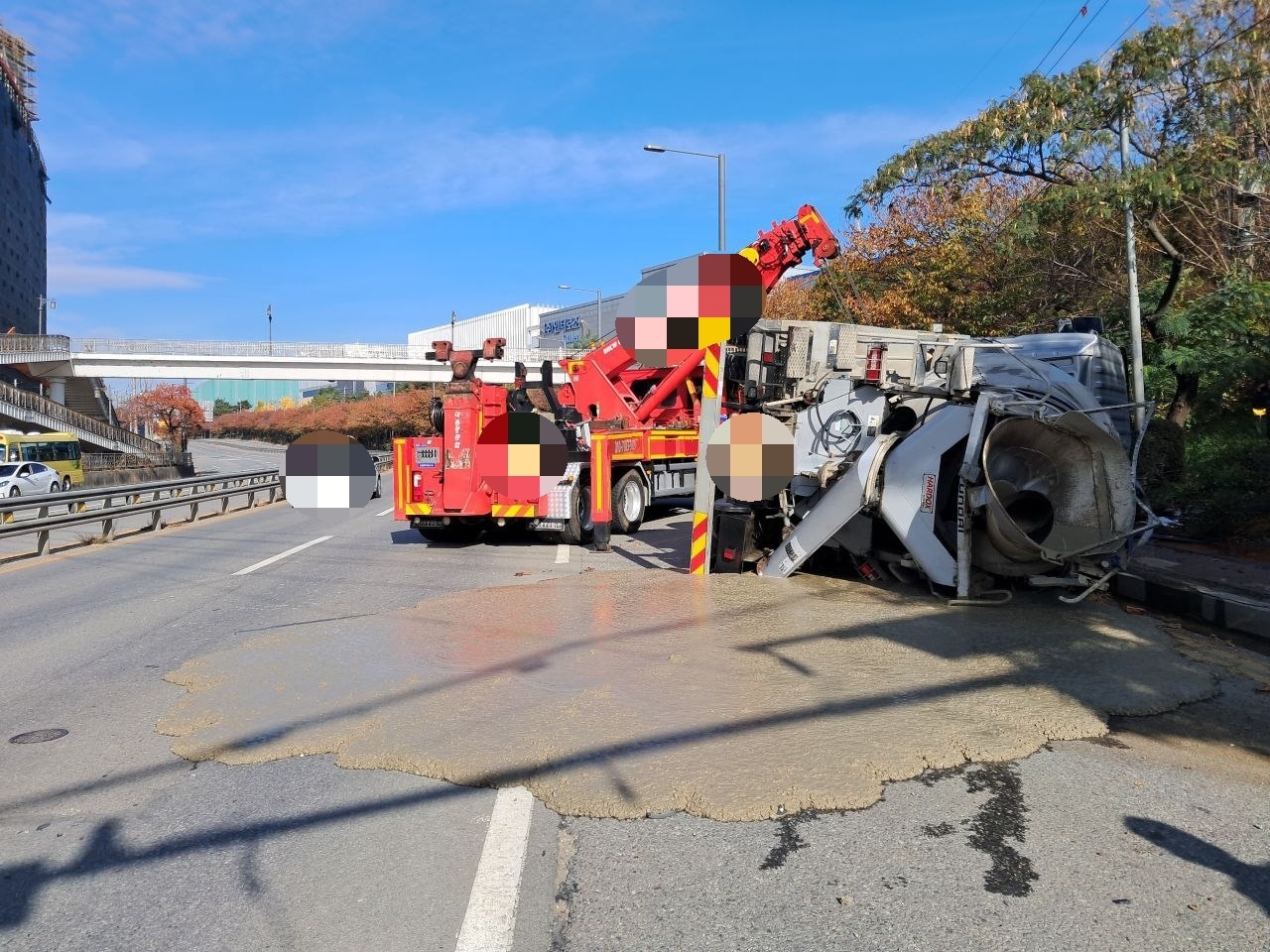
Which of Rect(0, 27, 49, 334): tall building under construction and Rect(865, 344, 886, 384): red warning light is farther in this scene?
Rect(0, 27, 49, 334): tall building under construction

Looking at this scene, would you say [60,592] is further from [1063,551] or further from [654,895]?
[1063,551]

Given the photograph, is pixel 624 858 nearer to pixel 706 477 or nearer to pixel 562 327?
pixel 706 477

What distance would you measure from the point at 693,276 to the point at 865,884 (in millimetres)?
10484

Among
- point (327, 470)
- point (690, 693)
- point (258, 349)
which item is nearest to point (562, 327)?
point (258, 349)

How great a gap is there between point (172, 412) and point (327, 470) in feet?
184

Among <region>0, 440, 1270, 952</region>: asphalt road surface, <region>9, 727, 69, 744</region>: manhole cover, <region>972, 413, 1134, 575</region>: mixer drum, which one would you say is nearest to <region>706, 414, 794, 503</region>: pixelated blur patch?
<region>972, 413, 1134, 575</region>: mixer drum

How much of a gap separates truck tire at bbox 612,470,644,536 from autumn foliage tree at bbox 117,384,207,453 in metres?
49.6

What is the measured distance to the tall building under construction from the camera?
6512 centimetres

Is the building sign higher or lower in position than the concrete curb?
higher

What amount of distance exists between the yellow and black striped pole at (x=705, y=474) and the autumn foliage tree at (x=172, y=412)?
54.3 m

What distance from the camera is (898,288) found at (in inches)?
881

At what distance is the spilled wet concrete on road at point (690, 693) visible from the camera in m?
4.73

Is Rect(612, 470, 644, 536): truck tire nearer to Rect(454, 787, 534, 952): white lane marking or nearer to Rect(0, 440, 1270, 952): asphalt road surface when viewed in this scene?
Rect(0, 440, 1270, 952): asphalt road surface

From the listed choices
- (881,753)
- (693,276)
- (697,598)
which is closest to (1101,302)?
(693,276)
